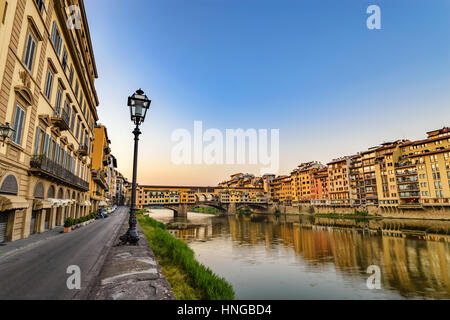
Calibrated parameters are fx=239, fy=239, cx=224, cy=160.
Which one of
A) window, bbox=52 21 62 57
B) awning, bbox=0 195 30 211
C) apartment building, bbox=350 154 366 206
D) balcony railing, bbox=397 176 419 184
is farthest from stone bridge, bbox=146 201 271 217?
awning, bbox=0 195 30 211

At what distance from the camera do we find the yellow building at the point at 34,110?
12.5 meters

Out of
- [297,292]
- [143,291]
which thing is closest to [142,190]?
[297,292]

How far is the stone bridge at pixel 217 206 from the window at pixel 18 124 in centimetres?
8049

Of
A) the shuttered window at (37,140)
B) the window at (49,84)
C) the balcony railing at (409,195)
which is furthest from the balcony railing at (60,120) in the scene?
the balcony railing at (409,195)

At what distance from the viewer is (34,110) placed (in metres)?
15.8

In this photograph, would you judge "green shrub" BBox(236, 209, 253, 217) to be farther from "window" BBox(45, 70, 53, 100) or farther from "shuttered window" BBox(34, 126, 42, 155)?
"shuttered window" BBox(34, 126, 42, 155)

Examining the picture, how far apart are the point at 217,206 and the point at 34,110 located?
9825cm

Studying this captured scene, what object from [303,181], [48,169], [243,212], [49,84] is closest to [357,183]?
[303,181]

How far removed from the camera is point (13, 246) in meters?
12.4

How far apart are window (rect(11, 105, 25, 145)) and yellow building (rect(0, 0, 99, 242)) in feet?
0.18

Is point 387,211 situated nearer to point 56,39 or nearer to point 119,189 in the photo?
point 56,39

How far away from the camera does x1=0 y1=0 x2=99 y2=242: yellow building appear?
12.5 meters

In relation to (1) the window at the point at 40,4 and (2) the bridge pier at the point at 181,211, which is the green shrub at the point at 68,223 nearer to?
(1) the window at the point at 40,4
